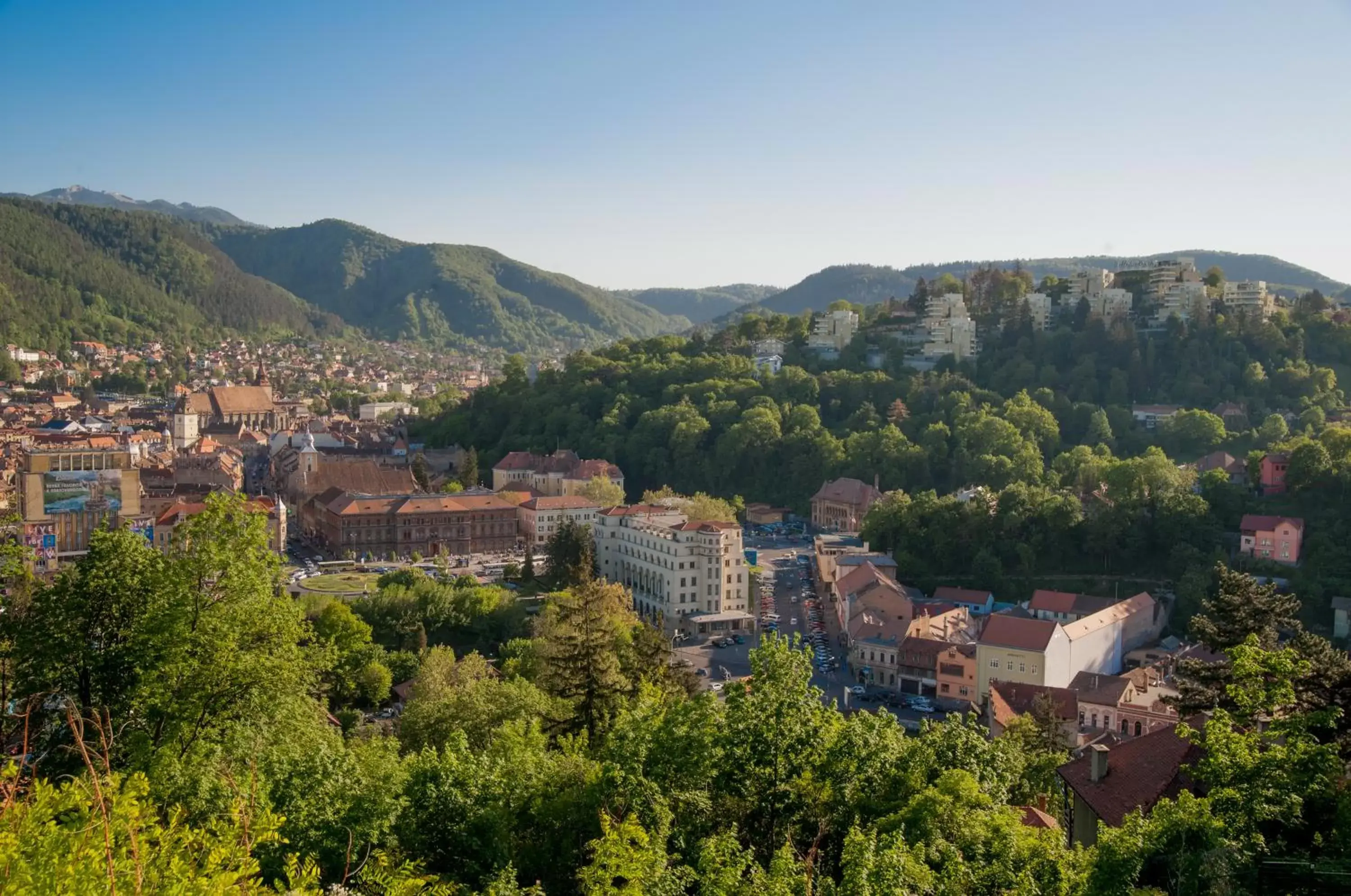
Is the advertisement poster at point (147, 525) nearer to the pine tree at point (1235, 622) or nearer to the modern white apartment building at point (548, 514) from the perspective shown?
the modern white apartment building at point (548, 514)

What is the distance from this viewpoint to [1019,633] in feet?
86.2

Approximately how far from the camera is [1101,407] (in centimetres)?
5178

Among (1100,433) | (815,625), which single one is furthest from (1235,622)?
(1100,433)

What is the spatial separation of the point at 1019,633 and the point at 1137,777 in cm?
1574

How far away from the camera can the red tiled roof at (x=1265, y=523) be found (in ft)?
110

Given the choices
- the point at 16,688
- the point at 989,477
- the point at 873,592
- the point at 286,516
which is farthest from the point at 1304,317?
the point at 16,688

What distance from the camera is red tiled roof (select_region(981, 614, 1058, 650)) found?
2592cm

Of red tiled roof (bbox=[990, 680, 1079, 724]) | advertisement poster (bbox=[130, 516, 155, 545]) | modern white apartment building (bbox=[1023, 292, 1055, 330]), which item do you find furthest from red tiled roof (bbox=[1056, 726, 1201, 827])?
modern white apartment building (bbox=[1023, 292, 1055, 330])

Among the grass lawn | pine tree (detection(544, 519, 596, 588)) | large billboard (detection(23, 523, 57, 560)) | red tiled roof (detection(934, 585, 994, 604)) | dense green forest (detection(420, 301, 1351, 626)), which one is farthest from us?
dense green forest (detection(420, 301, 1351, 626))

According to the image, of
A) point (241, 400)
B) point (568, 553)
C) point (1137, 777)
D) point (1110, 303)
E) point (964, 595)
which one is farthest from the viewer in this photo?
point (241, 400)

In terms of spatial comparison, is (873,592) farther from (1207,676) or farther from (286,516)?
(286,516)

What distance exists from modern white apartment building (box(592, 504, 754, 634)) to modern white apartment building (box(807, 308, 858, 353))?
99.7 feet

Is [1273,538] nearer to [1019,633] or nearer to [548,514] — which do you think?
[1019,633]

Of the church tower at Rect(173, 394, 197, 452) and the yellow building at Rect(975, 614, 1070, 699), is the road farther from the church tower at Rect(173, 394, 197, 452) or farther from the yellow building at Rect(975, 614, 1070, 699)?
the church tower at Rect(173, 394, 197, 452)
